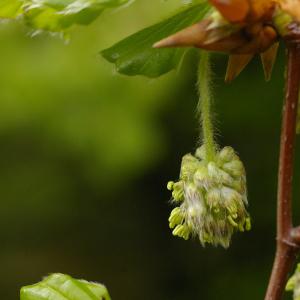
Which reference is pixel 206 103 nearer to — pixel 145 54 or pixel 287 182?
pixel 145 54

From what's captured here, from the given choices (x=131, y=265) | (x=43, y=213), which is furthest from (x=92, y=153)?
(x=131, y=265)

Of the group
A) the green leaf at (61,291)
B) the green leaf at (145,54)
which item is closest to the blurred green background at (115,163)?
the green leaf at (61,291)

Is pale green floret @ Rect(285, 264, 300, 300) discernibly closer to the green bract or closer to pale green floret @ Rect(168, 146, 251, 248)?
pale green floret @ Rect(168, 146, 251, 248)

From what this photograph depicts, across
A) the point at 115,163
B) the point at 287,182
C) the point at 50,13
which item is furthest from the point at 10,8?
the point at 115,163

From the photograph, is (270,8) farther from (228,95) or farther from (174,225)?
(228,95)

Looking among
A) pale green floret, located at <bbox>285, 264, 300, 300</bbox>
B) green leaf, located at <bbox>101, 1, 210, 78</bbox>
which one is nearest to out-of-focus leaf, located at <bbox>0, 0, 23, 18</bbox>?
green leaf, located at <bbox>101, 1, 210, 78</bbox>

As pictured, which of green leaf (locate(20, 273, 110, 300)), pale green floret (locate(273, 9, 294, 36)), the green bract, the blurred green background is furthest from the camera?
the blurred green background

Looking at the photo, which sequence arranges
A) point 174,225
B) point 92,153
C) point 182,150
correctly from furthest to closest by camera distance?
point 182,150
point 92,153
point 174,225
